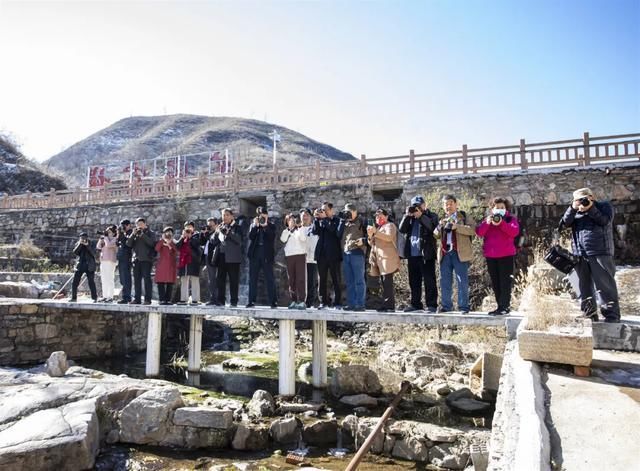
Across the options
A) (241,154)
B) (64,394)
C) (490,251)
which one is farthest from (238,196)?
(241,154)

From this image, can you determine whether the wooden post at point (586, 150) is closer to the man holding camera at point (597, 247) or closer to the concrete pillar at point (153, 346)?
the man holding camera at point (597, 247)

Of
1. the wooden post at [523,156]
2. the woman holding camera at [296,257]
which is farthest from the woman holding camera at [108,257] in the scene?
the wooden post at [523,156]

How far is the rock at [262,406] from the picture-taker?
20.0 ft

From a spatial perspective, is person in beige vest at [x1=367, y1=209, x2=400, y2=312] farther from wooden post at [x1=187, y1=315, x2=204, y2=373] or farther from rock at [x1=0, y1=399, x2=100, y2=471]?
wooden post at [x1=187, y1=315, x2=204, y2=373]

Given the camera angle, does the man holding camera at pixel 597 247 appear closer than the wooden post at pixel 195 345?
Yes

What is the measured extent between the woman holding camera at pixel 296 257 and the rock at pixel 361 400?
1611 millimetres

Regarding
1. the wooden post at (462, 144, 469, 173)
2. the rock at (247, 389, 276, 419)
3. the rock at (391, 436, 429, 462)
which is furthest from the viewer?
the wooden post at (462, 144, 469, 173)

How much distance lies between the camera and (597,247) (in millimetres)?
4402

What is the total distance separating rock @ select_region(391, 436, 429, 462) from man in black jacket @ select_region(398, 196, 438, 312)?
1818 millimetres

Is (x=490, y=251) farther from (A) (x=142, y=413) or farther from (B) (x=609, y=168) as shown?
(B) (x=609, y=168)

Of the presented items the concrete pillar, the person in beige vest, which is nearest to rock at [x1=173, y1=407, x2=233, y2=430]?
the person in beige vest

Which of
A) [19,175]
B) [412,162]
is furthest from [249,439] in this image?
[19,175]

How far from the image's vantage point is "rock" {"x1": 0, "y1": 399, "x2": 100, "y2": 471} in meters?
4.04

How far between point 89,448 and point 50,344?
5.62 m
